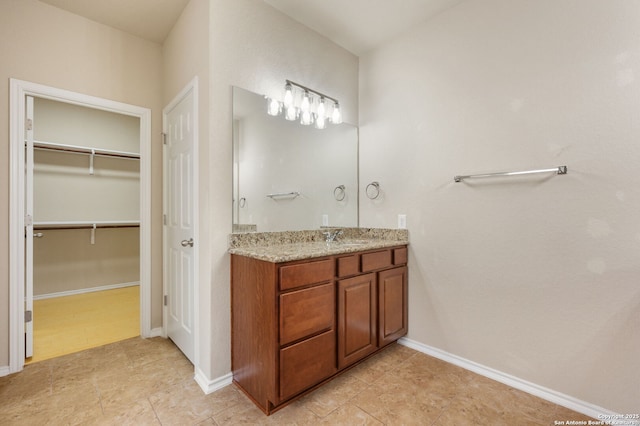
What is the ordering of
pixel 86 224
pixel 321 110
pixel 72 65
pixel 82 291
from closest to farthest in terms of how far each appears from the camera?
pixel 72 65
pixel 321 110
pixel 86 224
pixel 82 291

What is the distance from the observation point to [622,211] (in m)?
1.52

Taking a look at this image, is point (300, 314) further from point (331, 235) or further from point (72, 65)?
point (72, 65)

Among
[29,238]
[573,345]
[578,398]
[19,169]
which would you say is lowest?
[578,398]

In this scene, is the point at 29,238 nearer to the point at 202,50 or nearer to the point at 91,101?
the point at 91,101

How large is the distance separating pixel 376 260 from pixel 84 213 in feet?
13.6

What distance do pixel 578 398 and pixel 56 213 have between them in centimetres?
553

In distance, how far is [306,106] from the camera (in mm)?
2379

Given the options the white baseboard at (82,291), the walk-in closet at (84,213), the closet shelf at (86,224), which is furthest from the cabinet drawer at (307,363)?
the white baseboard at (82,291)

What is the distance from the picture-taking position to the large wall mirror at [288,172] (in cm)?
201

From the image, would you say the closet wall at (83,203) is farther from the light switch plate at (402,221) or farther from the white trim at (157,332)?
the light switch plate at (402,221)

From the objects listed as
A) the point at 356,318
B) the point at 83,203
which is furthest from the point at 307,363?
the point at 83,203

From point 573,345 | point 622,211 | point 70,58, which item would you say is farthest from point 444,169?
point 70,58

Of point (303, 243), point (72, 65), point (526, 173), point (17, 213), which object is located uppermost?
point (72, 65)

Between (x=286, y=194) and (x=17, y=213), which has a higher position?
(x=286, y=194)
